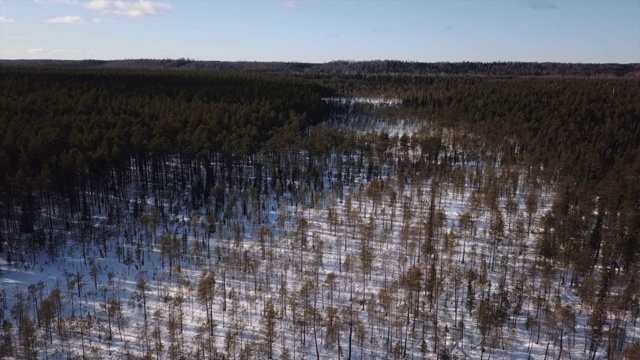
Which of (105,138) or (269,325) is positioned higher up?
(105,138)

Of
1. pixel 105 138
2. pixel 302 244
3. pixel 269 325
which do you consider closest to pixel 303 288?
pixel 269 325

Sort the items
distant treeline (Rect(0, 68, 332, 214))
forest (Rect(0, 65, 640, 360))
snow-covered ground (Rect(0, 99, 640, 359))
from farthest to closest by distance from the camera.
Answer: distant treeline (Rect(0, 68, 332, 214)) → forest (Rect(0, 65, 640, 360)) → snow-covered ground (Rect(0, 99, 640, 359))

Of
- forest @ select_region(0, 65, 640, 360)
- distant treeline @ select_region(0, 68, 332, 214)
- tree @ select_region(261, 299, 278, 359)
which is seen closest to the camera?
tree @ select_region(261, 299, 278, 359)

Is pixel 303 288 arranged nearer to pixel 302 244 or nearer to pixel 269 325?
pixel 269 325

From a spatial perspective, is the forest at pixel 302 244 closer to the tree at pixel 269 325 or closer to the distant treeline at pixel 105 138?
the tree at pixel 269 325

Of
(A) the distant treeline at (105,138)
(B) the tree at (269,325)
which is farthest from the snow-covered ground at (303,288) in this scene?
(A) the distant treeline at (105,138)

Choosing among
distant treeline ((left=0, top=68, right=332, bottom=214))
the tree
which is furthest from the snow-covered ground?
distant treeline ((left=0, top=68, right=332, bottom=214))

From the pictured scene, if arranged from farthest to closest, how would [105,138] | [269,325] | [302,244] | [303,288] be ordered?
[105,138] → [302,244] → [303,288] → [269,325]

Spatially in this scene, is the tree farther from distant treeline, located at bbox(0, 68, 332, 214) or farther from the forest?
distant treeline, located at bbox(0, 68, 332, 214)

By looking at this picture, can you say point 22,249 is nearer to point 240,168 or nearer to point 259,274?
point 259,274
